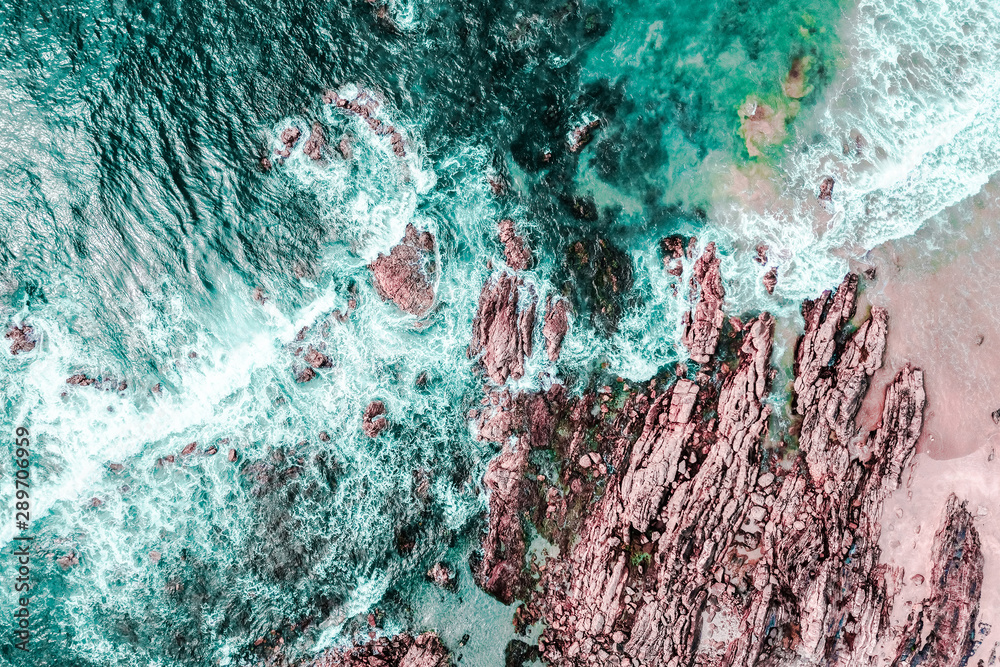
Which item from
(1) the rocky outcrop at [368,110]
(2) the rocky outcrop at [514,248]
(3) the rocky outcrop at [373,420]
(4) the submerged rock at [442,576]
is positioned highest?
(1) the rocky outcrop at [368,110]

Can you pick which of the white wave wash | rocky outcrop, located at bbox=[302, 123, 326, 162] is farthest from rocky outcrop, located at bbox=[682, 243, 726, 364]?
rocky outcrop, located at bbox=[302, 123, 326, 162]

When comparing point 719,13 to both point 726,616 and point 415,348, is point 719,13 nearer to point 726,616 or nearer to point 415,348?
point 415,348

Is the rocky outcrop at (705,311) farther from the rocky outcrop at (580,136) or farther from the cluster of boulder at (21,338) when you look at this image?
the cluster of boulder at (21,338)

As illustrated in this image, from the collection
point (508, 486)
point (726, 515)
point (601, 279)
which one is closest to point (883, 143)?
point (601, 279)

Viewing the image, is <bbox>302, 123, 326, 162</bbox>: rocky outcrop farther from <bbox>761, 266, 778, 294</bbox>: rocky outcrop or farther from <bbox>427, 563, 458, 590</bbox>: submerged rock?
<bbox>761, 266, 778, 294</bbox>: rocky outcrop

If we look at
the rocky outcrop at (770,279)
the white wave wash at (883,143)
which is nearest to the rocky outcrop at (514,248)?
the white wave wash at (883,143)

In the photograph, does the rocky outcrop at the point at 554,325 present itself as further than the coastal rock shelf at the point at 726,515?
Yes

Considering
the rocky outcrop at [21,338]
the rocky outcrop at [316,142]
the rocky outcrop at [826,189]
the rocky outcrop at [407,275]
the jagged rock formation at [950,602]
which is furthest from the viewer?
the rocky outcrop at [826,189]

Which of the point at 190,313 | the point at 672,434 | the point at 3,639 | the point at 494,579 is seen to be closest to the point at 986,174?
the point at 672,434
